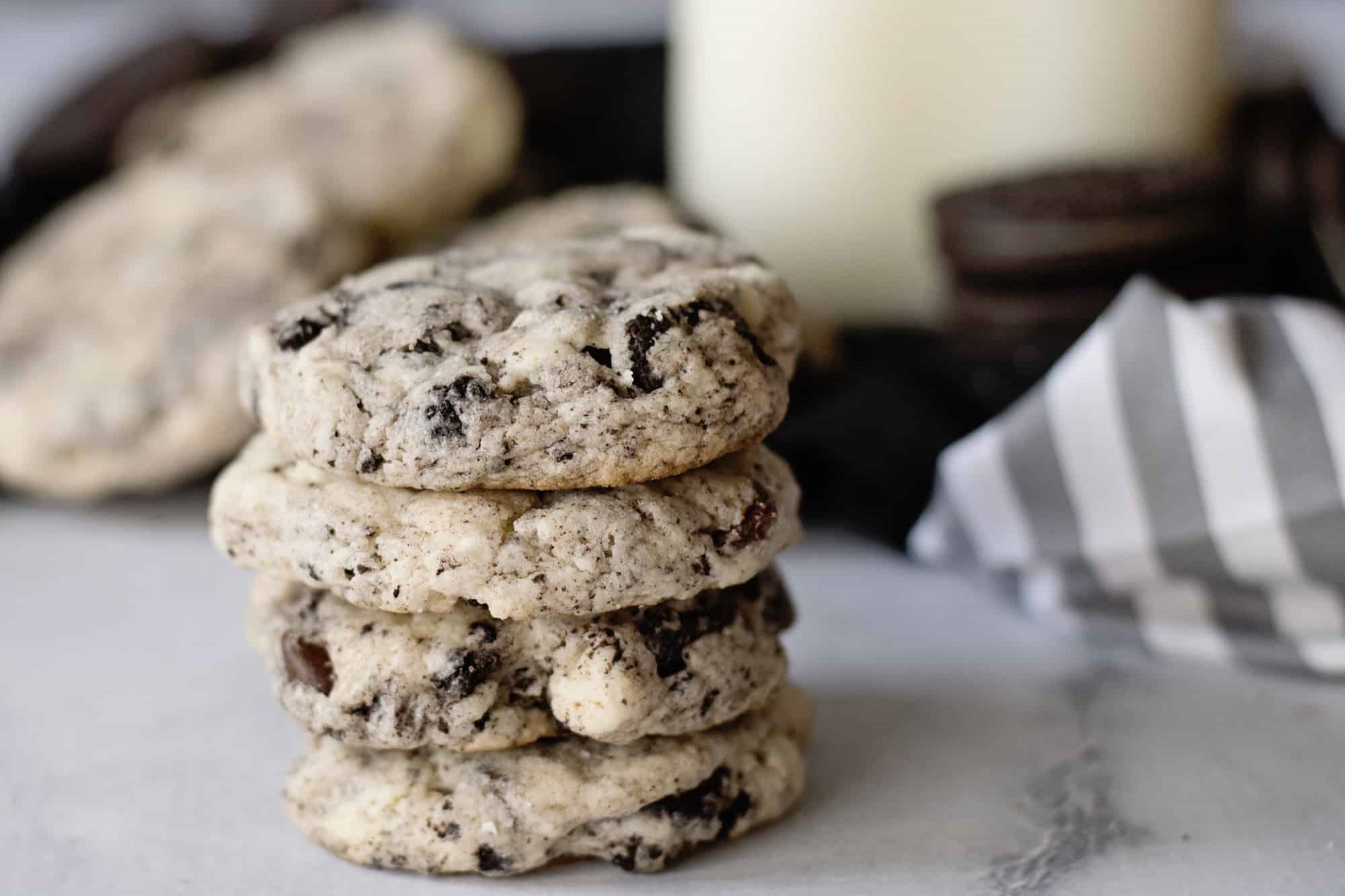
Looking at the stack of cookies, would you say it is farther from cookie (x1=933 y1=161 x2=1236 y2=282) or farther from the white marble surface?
cookie (x1=933 y1=161 x2=1236 y2=282)

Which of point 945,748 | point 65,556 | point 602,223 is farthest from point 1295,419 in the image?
point 65,556

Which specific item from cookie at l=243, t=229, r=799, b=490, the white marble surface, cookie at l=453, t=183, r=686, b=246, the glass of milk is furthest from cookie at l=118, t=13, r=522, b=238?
cookie at l=243, t=229, r=799, b=490

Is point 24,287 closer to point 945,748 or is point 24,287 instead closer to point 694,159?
point 694,159

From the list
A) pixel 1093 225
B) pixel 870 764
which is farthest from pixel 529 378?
pixel 1093 225

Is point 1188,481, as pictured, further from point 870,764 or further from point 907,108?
point 907,108

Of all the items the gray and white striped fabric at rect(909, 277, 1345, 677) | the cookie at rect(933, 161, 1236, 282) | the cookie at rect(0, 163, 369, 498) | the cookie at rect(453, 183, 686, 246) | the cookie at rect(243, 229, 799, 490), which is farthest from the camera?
the cookie at rect(453, 183, 686, 246)

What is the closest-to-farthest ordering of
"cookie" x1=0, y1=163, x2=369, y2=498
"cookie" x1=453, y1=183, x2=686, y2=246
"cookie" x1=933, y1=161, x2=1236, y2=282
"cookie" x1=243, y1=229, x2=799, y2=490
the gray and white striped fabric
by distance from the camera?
"cookie" x1=243, y1=229, x2=799, y2=490, the gray and white striped fabric, "cookie" x1=933, y1=161, x2=1236, y2=282, "cookie" x1=0, y1=163, x2=369, y2=498, "cookie" x1=453, y1=183, x2=686, y2=246

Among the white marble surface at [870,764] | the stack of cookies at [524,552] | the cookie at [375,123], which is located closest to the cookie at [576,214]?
the cookie at [375,123]
